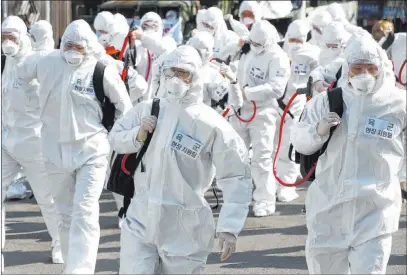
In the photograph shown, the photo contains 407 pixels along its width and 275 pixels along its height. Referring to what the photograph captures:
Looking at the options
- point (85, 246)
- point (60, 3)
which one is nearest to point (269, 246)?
point (85, 246)

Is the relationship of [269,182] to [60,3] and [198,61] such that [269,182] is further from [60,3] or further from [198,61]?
[60,3]

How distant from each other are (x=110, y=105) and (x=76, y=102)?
0.87 feet

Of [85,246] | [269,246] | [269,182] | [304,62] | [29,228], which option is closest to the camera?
[85,246]

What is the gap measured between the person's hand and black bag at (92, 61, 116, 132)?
212 cm

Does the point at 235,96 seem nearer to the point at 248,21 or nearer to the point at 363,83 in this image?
the point at 248,21

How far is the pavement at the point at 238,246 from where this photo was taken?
8742mm

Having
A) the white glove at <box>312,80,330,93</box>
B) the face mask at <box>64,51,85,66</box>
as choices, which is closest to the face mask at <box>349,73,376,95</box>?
the white glove at <box>312,80,330,93</box>

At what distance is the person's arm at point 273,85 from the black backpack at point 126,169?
462cm

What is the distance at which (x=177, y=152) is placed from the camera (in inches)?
229

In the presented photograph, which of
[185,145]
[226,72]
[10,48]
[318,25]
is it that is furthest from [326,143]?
[318,25]

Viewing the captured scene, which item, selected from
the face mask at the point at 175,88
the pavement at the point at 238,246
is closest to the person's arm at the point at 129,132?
the face mask at the point at 175,88

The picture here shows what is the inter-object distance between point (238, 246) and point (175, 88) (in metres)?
4.04

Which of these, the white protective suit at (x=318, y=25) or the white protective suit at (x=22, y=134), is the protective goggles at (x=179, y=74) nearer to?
the white protective suit at (x=22, y=134)

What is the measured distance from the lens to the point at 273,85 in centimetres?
1078
